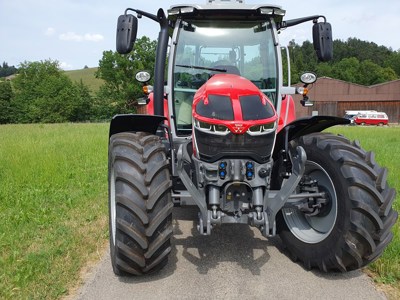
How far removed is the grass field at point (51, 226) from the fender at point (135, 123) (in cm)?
126

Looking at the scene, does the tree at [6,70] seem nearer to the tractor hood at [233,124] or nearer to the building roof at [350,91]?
the building roof at [350,91]

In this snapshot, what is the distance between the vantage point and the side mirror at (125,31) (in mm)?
3459

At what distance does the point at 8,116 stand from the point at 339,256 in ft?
204

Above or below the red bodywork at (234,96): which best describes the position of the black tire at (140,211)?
below

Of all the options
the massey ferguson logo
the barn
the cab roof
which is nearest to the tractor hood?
the massey ferguson logo

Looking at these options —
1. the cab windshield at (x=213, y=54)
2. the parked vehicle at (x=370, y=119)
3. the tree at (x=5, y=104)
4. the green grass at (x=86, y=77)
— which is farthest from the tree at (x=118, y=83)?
the cab windshield at (x=213, y=54)

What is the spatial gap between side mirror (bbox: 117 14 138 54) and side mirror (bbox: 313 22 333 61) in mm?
1840

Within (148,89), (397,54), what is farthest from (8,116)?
(397,54)

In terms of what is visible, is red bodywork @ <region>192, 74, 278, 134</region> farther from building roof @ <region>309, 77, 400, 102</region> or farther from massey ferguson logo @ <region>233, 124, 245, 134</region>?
building roof @ <region>309, 77, 400, 102</region>

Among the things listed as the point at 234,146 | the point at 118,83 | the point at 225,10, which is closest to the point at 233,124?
the point at 234,146

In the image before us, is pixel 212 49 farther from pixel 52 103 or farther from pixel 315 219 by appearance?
pixel 52 103

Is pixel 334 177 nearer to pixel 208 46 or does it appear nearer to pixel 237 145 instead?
pixel 237 145

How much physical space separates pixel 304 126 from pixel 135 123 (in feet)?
5.22

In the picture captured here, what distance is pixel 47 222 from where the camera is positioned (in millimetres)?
4570
